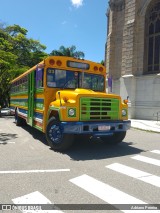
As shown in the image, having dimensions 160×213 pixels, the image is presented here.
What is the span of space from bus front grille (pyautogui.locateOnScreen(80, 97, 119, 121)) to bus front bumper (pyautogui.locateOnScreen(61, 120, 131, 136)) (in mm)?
215

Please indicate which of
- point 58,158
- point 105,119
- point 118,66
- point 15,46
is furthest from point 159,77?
point 15,46

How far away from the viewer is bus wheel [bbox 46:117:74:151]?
814cm

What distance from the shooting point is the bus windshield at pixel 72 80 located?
916cm

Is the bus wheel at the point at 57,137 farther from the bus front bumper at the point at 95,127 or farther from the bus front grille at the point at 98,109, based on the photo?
the bus front grille at the point at 98,109

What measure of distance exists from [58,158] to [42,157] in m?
0.47

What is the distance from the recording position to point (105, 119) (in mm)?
8531

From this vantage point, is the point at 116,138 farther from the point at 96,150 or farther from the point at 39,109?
the point at 39,109

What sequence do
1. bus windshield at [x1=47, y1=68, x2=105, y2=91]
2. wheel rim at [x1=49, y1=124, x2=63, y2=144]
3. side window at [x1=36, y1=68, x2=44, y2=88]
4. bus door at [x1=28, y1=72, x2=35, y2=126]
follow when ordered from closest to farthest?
wheel rim at [x1=49, y1=124, x2=63, y2=144]
bus windshield at [x1=47, y1=68, x2=105, y2=91]
side window at [x1=36, y1=68, x2=44, y2=88]
bus door at [x1=28, y1=72, x2=35, y2=126]

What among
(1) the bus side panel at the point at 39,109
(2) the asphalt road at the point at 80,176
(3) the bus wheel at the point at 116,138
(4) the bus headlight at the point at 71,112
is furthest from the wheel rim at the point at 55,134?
(3) the bus wheel at the point at 116,138

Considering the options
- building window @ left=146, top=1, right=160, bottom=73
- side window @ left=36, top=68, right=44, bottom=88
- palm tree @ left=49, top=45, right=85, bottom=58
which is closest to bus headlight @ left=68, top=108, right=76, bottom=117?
side window @ left=36, top=68, right=44, bottom=88

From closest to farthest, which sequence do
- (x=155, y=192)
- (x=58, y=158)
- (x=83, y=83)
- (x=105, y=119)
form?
(x=155, y=192) → (x=58, y=158) → (x=105, y=119) → (x=83, y=83)

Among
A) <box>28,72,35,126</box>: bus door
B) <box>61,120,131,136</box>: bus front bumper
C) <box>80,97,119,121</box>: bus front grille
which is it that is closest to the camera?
<box>61,120,131,136</box>: bus front bumper

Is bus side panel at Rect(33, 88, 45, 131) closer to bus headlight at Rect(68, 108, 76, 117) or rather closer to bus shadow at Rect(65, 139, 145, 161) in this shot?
bus shadow at Rect(65, 139, 145, 161)

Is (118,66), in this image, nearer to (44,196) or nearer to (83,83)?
(83,83)
